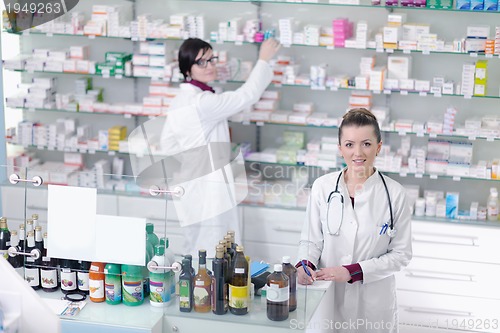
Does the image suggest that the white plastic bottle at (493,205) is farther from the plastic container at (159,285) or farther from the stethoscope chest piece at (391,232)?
the plastic container at (159,285)

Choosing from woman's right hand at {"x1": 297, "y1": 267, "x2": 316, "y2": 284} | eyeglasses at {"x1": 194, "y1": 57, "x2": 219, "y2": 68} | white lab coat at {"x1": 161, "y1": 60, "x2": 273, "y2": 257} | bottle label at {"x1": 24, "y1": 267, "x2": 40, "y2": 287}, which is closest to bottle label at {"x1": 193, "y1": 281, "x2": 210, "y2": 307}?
woman's right hand at {"x1": 297, "y1": 267, "x2": 316, "y2": 284}

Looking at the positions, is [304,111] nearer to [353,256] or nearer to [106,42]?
[106,42]

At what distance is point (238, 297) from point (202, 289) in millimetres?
164

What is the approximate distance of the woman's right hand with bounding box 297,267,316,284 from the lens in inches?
138

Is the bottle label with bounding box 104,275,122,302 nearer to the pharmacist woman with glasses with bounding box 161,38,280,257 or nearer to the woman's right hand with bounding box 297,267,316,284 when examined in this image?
the woman's right hand with bounding box 297,267,316,284

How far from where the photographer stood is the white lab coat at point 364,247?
11.9ft

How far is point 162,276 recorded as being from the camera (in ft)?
11.2

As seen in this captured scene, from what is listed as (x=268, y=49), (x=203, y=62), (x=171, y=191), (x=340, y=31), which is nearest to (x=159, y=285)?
(x=171, y=191)

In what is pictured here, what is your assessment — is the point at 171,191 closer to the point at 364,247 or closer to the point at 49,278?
the point at 49,278

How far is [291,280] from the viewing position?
132 inches

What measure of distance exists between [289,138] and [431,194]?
4.00ft

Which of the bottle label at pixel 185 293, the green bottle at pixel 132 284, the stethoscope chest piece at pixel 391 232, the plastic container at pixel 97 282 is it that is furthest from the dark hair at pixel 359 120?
the plastic container at pixel 97 282

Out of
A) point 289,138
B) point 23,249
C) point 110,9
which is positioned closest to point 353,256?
point 23,249

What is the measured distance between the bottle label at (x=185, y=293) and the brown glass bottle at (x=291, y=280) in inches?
16.8
